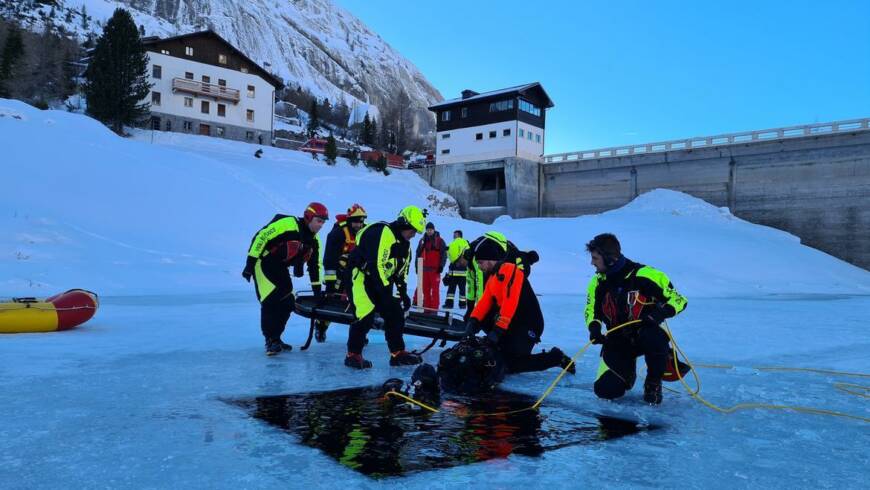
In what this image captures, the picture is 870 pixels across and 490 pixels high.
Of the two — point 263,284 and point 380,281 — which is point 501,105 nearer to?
point 263,284

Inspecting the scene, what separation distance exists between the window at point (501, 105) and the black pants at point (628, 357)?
37.8 m

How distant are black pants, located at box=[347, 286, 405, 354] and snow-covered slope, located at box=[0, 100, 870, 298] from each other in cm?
767

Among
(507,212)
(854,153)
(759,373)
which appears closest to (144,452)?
(759,373)

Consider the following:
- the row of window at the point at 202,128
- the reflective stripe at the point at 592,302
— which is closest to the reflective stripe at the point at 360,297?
the reflective stripe at the point at 592,302

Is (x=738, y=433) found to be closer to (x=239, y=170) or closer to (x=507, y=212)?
(x=239, y=170)

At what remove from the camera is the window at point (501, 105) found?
133ft

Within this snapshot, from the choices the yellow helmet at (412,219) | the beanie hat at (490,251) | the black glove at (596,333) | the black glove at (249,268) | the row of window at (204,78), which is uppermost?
the row of window at (204,78)

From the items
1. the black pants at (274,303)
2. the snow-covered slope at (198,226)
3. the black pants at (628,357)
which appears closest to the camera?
the black pants at (628,357)

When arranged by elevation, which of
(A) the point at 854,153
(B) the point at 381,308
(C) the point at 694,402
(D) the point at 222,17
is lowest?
(C) the point at 694,402

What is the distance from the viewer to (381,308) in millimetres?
5414

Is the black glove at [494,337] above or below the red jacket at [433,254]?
below

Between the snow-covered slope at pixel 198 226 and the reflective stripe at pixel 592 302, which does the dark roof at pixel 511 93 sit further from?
the reflective stripe at pixel 592 302

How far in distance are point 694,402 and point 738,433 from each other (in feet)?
2.75

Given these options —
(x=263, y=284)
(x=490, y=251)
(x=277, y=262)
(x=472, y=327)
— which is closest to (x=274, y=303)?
(x=263, y=284)
